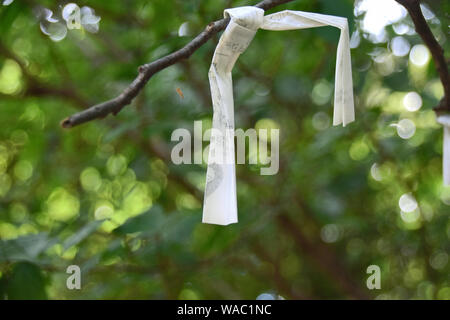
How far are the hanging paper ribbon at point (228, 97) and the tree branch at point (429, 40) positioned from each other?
0.04m

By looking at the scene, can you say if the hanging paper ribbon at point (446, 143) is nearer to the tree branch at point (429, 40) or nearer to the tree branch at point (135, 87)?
the tree branch at point (429, 40)

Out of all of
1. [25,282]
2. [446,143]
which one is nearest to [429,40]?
[446,143]

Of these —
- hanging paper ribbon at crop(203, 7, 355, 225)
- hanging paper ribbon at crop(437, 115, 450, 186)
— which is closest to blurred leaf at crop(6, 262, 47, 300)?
hanging paper ribbon at crop(203, 7, 355, 225)

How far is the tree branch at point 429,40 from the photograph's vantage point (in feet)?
0.96

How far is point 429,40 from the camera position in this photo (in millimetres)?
316

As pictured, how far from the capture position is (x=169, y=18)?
58 centimetres

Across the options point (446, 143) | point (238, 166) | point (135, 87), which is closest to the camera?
point (135, 87)

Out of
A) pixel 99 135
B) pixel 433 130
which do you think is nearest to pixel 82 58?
pixel 99 135

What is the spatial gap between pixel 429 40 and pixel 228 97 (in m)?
0.14

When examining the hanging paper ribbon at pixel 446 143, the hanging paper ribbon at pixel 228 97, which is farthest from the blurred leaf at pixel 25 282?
the hanging paper ribbon at pixel 446 143

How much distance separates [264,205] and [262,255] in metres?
0.13

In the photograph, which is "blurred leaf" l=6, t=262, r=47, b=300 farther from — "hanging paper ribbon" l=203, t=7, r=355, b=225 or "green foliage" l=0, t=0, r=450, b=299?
"hanging paper ribbon" l=203, t=7, r=355, b=225

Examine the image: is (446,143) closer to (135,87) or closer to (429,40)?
(429,40)

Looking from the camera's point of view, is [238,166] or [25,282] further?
[238,166]
